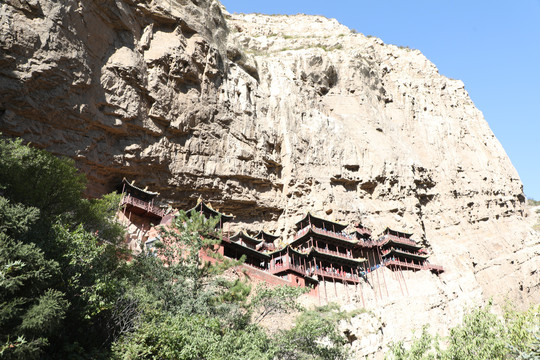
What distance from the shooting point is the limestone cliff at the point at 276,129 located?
929 inches

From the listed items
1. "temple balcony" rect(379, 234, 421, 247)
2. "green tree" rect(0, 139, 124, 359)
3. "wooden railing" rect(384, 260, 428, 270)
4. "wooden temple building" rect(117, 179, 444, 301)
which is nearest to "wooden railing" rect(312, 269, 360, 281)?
"wooden temple building" rect(117, 179, 444, 301)

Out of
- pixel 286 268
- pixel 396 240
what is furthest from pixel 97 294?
pixel 396 240

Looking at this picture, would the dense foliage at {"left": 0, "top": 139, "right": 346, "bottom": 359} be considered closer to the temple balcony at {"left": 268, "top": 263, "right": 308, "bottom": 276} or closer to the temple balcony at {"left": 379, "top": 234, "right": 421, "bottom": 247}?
the temple balcony at {"left": 268, "top": 263, "right": 308, "bottom": 276}

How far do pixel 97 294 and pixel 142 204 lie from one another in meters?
16.4

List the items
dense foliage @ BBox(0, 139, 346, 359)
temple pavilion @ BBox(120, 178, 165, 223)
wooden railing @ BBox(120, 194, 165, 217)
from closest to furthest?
dense foliage @ BBox(0, 139, 346, 359)
wooden railing @ BBox(120, 194, 165, 217)
temple pavilion @ BBox(120, 178, 165, 223)

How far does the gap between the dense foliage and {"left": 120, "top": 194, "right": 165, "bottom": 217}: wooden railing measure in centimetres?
890

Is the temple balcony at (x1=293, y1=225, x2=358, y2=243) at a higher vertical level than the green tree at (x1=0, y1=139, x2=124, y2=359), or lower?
higher

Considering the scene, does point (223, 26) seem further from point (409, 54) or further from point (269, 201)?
point (409, 54)

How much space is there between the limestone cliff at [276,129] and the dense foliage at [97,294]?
928 centimetres

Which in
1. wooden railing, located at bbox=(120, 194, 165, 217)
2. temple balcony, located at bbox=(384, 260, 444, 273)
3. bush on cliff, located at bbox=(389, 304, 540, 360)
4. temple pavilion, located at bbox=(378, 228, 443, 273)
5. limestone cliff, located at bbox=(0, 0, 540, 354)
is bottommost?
bush on cliff, located at bbox=(389, 304, 540, 360)

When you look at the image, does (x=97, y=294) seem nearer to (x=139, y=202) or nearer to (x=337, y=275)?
(x=139, y=202)

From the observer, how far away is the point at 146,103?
1098 inches

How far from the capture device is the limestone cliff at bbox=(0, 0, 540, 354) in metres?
23.6

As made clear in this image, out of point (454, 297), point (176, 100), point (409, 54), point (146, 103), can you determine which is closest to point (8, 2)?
point (146, 103)
